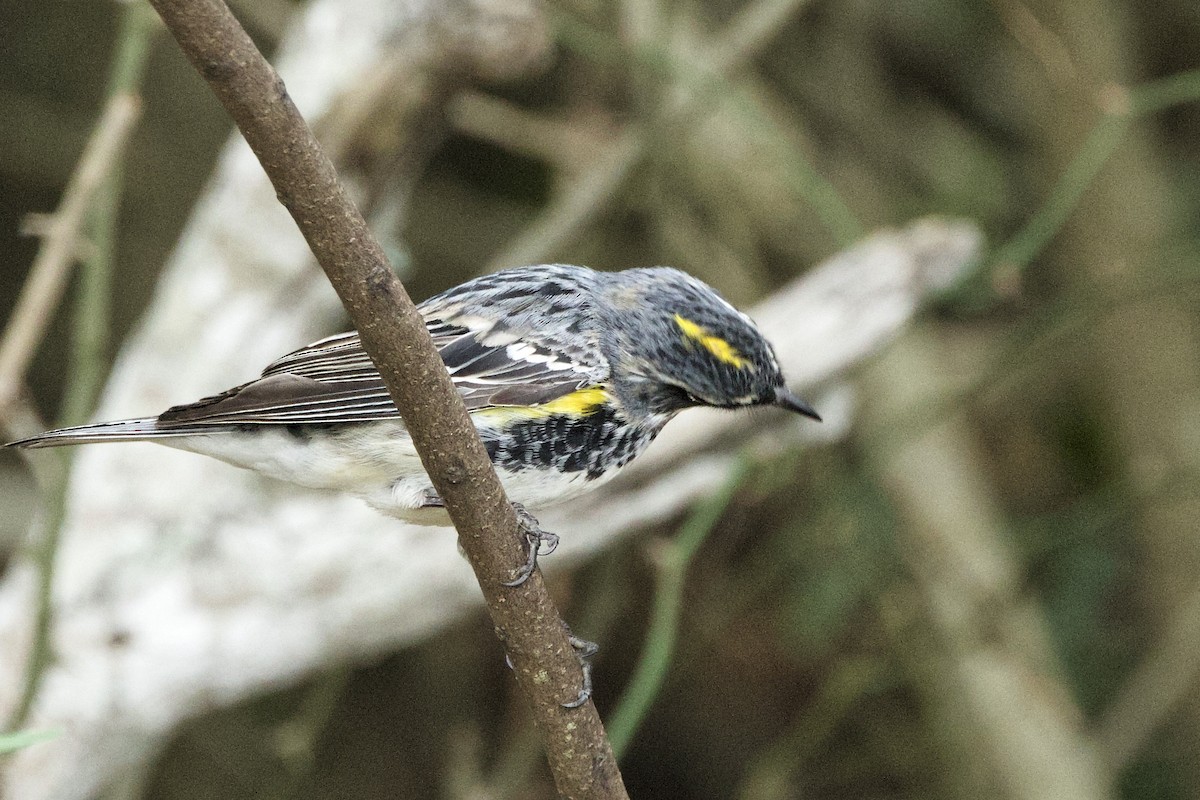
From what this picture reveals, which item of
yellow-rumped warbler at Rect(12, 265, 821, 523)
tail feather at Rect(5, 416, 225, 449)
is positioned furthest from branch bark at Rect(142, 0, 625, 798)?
tail feather at Rect(5, 416, 225, 449)

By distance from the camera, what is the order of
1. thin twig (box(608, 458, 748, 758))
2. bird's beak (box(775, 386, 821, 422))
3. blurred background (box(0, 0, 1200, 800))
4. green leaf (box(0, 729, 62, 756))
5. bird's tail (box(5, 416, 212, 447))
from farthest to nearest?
blurred background (box(0, 0, 1200, 800)), thin twig (box(608, 458, 748, 758)), bird's beak (box(775, 386, 821, 422)), bird's tail (box(5, 416, 212, 447)), green leaf (box(0, 729, 62, 756))

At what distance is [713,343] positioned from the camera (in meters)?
2.89

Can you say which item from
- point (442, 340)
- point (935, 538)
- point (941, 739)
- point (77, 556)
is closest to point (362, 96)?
point (442, 340)

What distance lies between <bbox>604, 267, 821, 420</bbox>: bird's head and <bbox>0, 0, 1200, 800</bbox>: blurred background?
157 centimetres

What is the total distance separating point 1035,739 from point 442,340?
3489 mm

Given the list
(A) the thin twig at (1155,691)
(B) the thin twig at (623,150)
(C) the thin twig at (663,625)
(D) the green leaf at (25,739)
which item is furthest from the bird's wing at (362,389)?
(A) the thin twig at (1155,691)

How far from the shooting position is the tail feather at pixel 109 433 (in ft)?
9.04

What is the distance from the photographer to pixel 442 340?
3.13m

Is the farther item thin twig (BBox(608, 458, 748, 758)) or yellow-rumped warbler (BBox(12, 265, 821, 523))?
thin twig (BBox(608, 458, 748, 758))

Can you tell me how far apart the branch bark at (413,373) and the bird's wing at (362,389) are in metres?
0.69

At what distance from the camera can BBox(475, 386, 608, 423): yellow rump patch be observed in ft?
9.33

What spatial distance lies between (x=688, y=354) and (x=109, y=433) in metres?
1.28

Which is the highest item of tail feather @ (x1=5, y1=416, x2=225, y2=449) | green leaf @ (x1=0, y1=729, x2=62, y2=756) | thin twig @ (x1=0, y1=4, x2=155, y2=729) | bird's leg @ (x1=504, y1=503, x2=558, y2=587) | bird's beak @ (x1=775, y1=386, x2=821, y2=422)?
thin twig @ (x1=0, y1=4, x2=155, y2=729)

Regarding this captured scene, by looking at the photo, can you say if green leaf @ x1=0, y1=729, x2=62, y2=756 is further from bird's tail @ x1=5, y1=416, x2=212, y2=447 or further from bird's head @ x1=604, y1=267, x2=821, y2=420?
bird's head @ x1=604, y1=267, x2=821, y2=420
